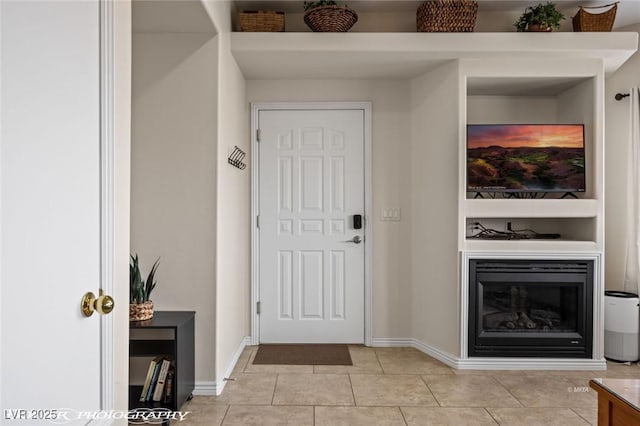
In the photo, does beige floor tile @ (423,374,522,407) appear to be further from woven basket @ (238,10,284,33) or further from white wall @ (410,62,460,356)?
woven basket @ (238,10,284,33)

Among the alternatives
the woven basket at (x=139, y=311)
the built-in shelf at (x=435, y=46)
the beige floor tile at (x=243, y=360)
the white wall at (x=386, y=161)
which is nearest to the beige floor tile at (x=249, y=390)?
the beige floor tile at (x=243, y=360)

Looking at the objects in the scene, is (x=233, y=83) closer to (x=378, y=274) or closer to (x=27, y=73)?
(x=378, y=274)

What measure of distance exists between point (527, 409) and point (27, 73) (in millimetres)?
3017

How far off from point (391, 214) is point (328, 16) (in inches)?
68.4

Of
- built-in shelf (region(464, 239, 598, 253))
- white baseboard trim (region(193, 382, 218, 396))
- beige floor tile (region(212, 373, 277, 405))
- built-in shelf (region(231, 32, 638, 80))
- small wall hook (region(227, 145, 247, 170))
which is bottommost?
beige floor tile (region(212, 373, 277, 405))

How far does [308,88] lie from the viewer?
13.6 ft

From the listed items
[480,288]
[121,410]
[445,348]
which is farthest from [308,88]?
[121,410]

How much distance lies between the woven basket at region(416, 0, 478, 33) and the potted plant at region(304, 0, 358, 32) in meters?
0.54

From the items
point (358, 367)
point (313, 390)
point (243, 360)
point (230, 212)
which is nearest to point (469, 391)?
point (358, 367)

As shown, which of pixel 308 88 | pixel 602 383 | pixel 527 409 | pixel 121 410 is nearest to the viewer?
pixel 121 410

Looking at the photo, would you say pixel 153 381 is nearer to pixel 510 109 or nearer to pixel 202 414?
pixel 202 414

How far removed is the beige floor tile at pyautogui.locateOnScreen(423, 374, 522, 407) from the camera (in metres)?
2.90

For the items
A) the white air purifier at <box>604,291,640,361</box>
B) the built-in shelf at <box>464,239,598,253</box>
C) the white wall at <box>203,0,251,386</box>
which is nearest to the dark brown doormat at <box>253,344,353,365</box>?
the white wall at <box>203,0,251,386</box>

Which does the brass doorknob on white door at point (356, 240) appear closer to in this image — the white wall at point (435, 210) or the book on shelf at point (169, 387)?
the white wall at point (435, 210)
